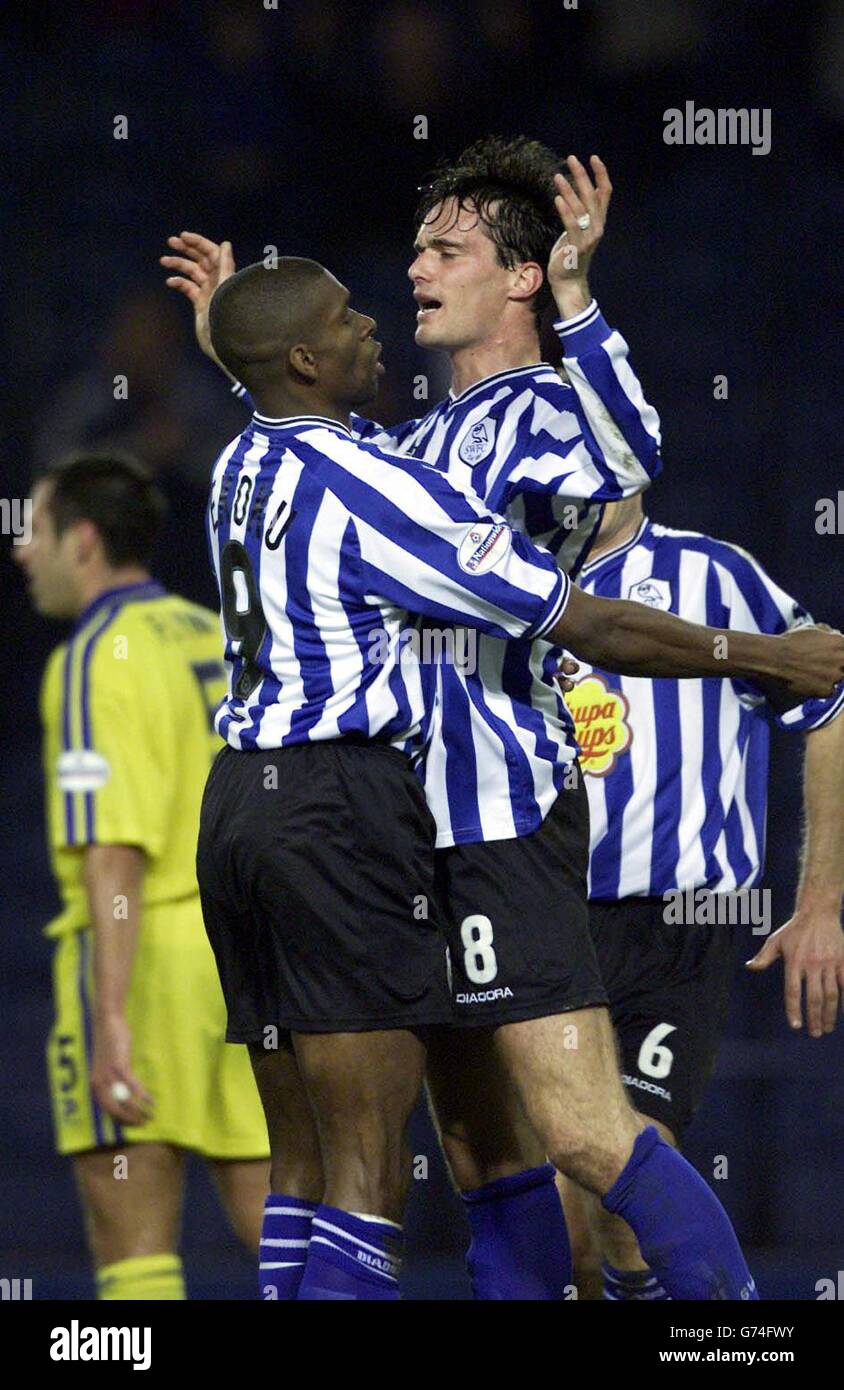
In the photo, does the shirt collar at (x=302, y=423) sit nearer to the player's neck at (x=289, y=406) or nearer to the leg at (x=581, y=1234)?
the player's neck at (x=289, y=406)

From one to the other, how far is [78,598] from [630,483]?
5.85 ft

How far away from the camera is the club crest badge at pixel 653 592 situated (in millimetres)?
3766

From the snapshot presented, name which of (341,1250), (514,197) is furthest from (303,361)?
(341,1250)

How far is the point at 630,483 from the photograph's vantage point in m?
3.02

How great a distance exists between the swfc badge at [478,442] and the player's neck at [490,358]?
0.13m

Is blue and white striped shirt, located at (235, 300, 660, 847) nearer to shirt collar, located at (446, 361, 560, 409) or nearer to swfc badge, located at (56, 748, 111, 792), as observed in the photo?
shirt collar, located at (446, 361, 560, 409)

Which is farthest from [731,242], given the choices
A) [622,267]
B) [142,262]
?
[142,262]

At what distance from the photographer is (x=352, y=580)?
2891 mm

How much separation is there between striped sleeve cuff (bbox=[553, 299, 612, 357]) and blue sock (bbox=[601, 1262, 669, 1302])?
5.17ft

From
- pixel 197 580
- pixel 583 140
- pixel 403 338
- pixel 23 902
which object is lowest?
pixel 23 902

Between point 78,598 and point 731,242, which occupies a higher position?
point 731,242

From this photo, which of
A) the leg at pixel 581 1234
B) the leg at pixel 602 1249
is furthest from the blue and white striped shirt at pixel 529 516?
the leg at pixel 581 1234

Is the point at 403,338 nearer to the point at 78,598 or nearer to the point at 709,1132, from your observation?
the point at 78,598

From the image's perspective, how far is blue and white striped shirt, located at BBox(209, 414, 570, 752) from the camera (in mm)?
2859
